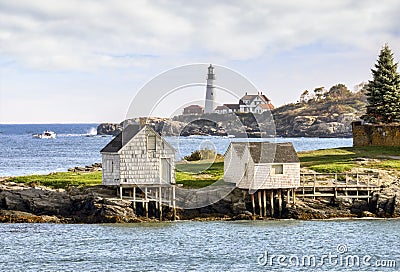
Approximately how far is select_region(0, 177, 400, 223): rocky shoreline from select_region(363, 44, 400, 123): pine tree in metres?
26.1

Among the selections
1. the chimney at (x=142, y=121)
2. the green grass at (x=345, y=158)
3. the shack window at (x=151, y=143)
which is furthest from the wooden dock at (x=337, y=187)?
the chimney at (x=142, y=121)

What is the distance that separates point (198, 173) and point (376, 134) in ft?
83.0

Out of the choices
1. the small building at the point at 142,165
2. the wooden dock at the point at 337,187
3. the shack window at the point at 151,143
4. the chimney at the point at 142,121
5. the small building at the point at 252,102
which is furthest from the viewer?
the small building at the point at 252,102

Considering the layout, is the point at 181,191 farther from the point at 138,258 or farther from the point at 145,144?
the point at 138,258

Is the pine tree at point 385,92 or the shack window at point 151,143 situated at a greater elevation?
the pine tree at point 385,92

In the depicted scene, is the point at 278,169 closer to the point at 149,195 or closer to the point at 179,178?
the point at 179,178

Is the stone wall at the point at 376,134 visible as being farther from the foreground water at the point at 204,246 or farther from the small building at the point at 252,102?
the small building at the point at 252,102

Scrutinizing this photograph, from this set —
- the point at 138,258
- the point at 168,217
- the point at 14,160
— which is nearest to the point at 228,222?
the point at 168,217

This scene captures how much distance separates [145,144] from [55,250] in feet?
43.1

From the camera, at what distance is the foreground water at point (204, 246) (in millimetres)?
38188

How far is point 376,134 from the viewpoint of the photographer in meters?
78.6

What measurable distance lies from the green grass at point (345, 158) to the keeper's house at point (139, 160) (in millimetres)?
14347

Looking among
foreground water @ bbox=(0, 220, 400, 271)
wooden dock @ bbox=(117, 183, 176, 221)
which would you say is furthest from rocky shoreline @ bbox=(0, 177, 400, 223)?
foreground water @ bbox=(0, 220, 400, 271)

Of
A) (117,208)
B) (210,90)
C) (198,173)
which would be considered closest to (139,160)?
(117,208)
